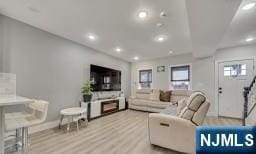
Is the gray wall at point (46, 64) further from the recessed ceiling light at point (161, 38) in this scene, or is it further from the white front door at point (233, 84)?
the white front door at point (233, 84)

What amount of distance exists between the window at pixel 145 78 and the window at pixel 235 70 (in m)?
3.06

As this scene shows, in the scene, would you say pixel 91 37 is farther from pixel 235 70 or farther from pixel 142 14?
pixel 235 70

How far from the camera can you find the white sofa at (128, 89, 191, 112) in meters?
4.86

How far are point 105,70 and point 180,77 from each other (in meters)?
3.32

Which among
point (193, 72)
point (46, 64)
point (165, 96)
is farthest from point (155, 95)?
point (46, 64)

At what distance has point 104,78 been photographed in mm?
4789

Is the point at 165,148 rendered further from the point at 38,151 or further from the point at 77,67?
the point at 77,67

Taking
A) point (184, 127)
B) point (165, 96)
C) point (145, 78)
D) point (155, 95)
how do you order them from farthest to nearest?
point (145, 78), point (155, 95), point (165, 96), point (184, 127)

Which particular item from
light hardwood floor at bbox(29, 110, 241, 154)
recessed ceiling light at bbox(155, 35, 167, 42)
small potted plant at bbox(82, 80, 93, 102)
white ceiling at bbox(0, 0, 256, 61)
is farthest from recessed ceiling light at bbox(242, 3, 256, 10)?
small potted plant at bbox(82, 80, 93, 102)

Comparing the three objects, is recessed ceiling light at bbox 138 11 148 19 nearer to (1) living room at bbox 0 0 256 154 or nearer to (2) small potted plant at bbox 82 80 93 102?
(1) living room at bbox 0 0 256 154

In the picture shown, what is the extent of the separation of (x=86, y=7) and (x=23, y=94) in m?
2.27

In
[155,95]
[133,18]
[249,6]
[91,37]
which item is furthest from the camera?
[155,95]

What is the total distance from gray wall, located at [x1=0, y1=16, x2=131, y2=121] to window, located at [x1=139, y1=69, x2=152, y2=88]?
3007mm

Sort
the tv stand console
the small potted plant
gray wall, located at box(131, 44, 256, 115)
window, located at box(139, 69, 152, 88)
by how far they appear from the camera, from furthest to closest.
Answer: window, located at box(139, 69, 152, 88) → gray wall, located at box(131, 44, 256, 115) → the tv stand console → the small potted plant
